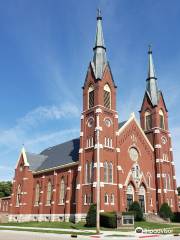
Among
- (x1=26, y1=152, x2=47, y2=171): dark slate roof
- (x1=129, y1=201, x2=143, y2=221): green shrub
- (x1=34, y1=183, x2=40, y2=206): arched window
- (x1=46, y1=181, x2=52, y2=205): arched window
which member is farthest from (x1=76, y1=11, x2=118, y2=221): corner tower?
(x1=26, y1=152, x2=47, y2=171): dark slate roof

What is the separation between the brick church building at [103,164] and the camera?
44312 millimetres

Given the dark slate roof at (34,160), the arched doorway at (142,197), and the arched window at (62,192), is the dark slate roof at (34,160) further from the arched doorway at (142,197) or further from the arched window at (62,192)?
the arched doorway at (142,197)

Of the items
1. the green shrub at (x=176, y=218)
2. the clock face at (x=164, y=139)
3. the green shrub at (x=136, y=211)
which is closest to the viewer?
the green shrub at (x=136, y=211)

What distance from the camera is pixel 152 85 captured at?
60.0m

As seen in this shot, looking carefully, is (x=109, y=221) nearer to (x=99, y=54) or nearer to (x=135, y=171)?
(x=135, y=171)

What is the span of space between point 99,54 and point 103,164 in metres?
19.9

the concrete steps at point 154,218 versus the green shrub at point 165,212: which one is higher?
the green shrub at point 165,212

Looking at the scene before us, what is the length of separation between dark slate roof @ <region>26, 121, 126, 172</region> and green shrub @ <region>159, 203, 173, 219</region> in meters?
15.1

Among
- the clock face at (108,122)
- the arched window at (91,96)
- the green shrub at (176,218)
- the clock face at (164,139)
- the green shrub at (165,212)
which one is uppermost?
the arched window at (91,96)

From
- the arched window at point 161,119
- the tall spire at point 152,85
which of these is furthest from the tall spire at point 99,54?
the arched window at point 161,119

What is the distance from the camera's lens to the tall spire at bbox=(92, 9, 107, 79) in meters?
50.3

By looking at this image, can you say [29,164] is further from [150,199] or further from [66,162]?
[150,199]

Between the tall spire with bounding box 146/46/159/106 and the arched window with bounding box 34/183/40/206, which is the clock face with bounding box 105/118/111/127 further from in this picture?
the arched window with bounding box 34/183/40/206

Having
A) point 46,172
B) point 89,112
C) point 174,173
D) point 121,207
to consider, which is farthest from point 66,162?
point 174,173
